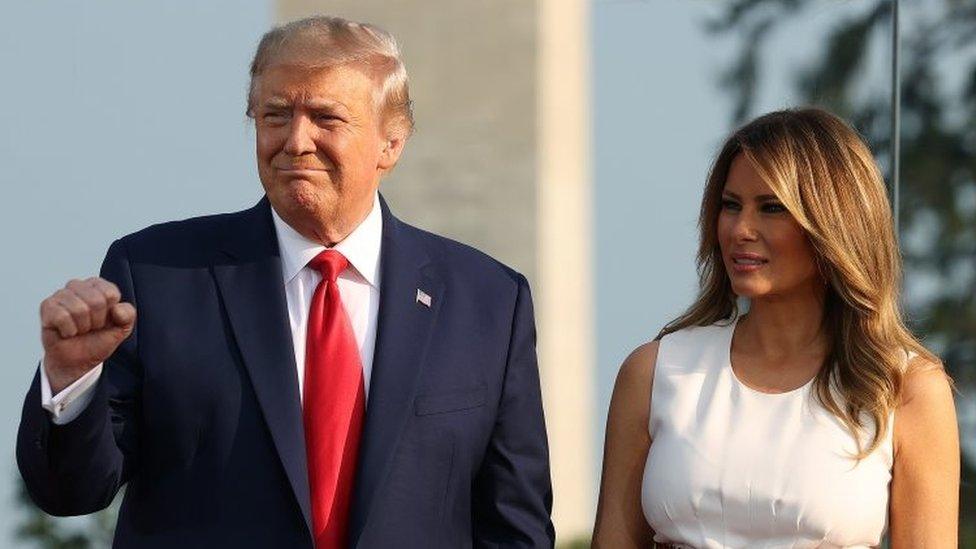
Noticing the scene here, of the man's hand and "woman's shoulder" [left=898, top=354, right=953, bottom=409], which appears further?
"woman's shoulder" [left=898, top=354, right=953, bottom=409]

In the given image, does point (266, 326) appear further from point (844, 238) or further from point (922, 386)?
point (922, 386)

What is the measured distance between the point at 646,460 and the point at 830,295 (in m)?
0.43

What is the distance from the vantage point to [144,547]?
3297 mm

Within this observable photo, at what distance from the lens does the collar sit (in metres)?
3.42

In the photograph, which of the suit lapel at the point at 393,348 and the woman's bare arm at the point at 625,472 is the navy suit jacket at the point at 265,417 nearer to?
the suit lapel at the point at 393,348

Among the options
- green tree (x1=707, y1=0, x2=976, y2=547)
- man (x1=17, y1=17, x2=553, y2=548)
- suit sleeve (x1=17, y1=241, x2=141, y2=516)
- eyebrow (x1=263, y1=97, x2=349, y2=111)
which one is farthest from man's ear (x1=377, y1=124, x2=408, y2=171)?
green tree (x1=707, y1=0, x2=976, y2=547)

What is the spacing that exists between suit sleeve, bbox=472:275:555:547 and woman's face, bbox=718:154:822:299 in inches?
15.0

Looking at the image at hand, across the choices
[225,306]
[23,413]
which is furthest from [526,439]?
[23,413]

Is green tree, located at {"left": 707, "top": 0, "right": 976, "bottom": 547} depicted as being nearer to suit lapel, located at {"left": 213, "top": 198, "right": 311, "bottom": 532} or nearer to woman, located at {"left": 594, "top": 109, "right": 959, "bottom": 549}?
woman, located at {"left": 594, "top": 109, "right": 959, "bottom": 549}

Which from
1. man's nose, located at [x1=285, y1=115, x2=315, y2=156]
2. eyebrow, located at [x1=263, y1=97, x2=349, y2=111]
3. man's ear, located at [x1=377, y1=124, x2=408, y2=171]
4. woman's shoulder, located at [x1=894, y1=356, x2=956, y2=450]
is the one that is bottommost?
woman's shoulder, located at [x1=894, y1=356, x2=956, y2=450]

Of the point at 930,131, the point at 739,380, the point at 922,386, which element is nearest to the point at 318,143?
the point at 739,380

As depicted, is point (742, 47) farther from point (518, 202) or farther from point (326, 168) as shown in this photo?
point (518, 202)

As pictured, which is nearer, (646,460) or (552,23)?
(646,460)

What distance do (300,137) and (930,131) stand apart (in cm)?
171
